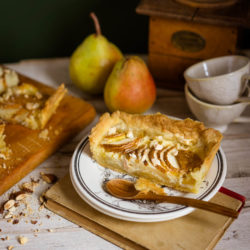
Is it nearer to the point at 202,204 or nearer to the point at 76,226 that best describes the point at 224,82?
the point at 202,204

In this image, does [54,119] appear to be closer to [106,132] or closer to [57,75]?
[106,132]

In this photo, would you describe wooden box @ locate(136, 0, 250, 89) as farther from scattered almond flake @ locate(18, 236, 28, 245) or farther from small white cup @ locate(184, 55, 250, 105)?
scattered almond flake @ locate(18, 236, 28, 245)

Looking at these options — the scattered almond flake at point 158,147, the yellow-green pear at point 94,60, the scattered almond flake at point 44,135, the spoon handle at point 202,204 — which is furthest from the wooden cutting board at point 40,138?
the spoon handle at point 202,204

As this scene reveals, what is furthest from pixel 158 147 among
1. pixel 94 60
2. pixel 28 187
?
pixel 94 60

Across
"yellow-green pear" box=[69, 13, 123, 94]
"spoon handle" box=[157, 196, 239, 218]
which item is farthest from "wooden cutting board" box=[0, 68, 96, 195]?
"spoon handle" box=[157, 196, 239, 218]

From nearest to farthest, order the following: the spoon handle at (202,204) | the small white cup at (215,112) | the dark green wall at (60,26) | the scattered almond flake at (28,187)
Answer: the spoon handle at (202,204) → the scattered almond flake at (28,187) → the small white cup at (215,112) → the dark green wall at (60,26)

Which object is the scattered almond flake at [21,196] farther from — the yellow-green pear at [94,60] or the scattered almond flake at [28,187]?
the yellow-green pear at [94,60]
